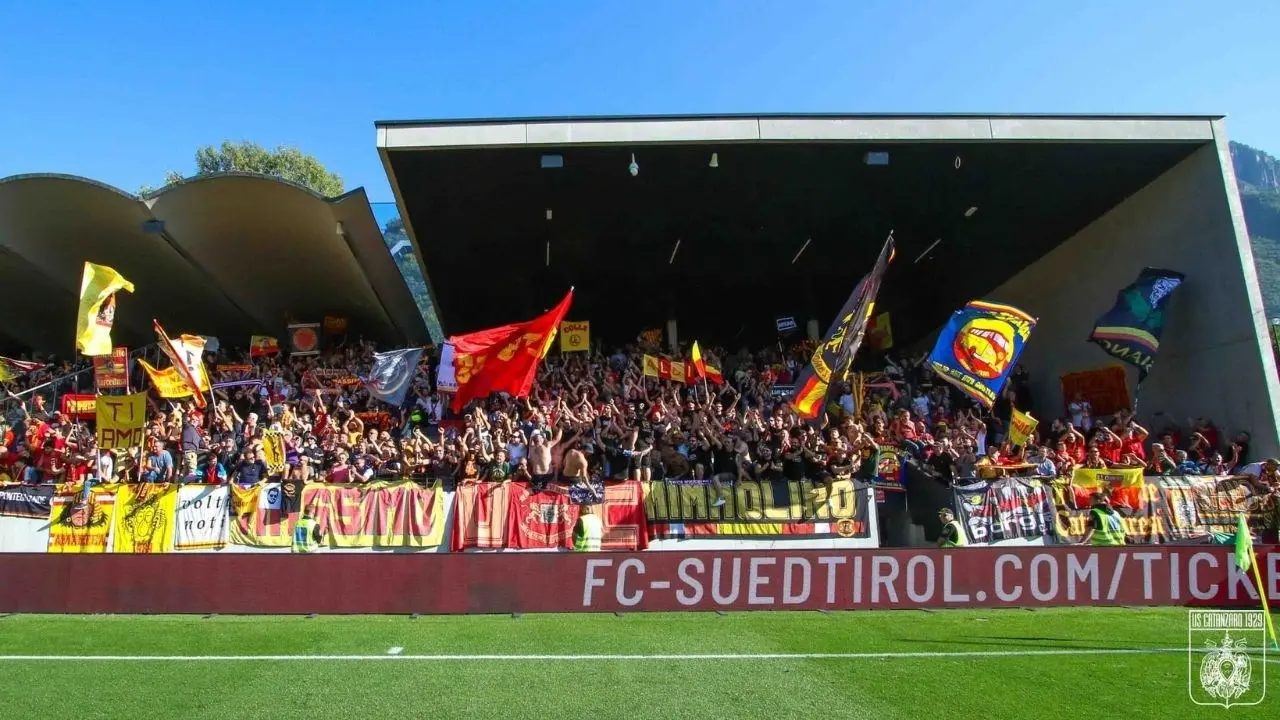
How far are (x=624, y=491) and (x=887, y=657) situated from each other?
26.4 ft

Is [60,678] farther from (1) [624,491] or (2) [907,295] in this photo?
(2) [907,295]

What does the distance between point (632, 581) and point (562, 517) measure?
464cm

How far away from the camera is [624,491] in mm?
15578

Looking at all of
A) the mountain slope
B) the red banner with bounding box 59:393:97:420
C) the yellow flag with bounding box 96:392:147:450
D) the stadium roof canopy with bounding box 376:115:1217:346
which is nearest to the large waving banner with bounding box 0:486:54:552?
the yellow flag with bounding box 96:392:147:450

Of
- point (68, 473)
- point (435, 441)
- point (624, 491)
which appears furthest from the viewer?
point (435, 441)

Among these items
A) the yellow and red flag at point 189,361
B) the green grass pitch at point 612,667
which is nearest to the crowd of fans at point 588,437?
the yellow and red flag at point 189,361

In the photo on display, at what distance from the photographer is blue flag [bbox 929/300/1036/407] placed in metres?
16.4

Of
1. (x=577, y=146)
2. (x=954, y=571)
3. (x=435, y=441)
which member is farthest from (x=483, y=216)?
(x=954, y=571)

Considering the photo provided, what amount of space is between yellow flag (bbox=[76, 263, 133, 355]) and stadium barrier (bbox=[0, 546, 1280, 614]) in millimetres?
8215

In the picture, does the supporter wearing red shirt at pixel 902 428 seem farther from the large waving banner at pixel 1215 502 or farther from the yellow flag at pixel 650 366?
the yellow flag at pixel 650 366

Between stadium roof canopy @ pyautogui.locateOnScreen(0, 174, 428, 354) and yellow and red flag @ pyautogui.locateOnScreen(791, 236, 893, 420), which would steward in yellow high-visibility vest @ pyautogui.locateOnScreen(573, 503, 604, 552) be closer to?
yellow and red flag @ pyautogui.locateOnScreen(791, 236, 893, 420)

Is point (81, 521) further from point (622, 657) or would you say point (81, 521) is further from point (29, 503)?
point (622, 657)

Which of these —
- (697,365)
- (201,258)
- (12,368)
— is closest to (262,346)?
(201,258)

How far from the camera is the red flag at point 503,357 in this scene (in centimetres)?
1784
